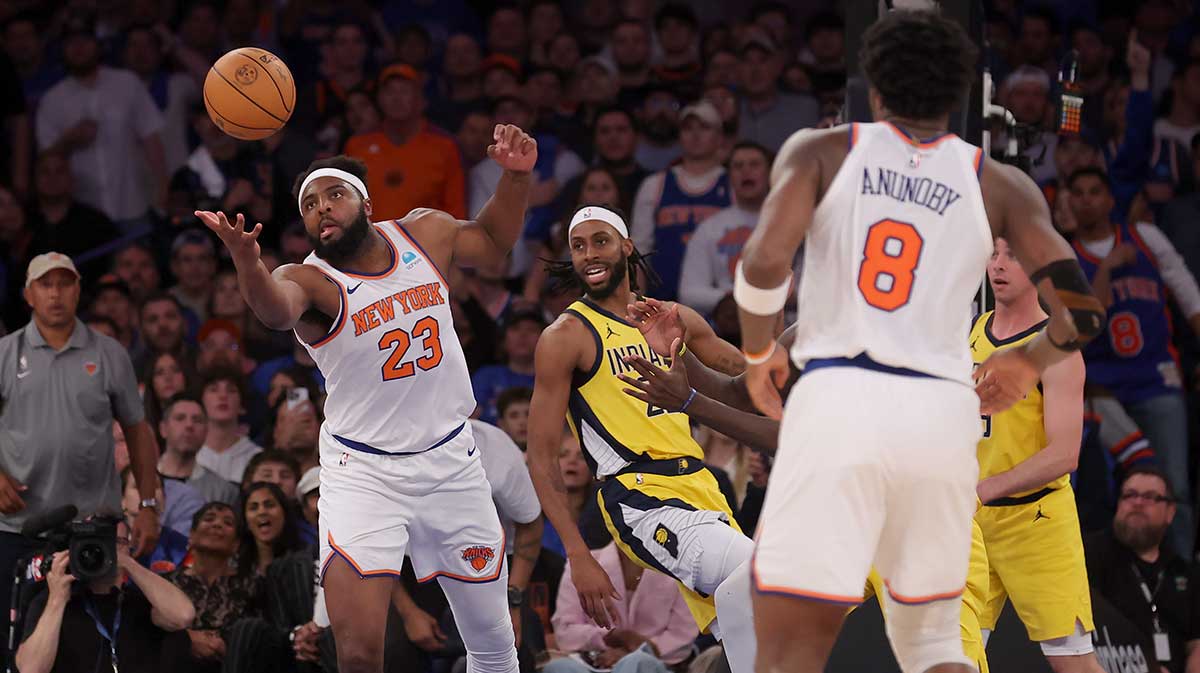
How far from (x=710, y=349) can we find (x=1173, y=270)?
4.78 meters

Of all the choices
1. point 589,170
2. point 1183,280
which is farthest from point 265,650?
point 1183,280

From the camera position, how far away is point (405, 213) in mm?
11273

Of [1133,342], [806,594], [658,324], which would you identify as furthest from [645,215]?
[806,594]

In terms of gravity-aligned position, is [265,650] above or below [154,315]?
below

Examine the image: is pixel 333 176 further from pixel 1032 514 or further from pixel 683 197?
pixel 683 197

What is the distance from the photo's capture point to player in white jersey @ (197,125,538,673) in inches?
249

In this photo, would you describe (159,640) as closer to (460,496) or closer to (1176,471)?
(460,496)

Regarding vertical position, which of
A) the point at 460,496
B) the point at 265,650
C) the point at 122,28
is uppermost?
the point at 122,28

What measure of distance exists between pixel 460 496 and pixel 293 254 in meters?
5.16

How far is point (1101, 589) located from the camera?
8.71 metres

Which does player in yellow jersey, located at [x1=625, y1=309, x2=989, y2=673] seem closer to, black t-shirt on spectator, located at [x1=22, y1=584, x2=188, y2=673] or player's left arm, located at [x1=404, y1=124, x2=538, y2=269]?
player's left arm, located at [x1=404, y1=124, x2=538, y2=269]

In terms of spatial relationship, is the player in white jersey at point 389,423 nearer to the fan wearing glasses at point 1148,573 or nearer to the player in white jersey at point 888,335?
the player in white jersey at point 888,335

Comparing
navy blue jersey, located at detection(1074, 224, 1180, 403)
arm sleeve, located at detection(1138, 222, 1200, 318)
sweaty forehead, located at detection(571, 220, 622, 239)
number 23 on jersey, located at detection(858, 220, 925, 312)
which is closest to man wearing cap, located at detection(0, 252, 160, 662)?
sweaty forehead, located at detection(571, 220, 622, 239)

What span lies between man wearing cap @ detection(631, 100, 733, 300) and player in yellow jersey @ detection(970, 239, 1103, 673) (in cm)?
434
